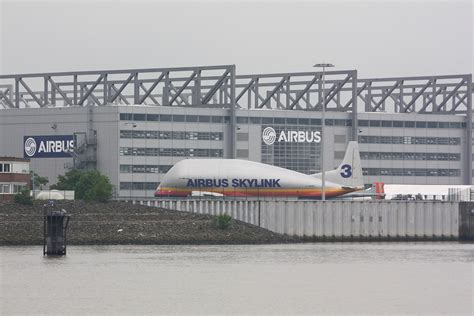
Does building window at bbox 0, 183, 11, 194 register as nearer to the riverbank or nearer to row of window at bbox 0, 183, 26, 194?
row of window at bbox 0, 183, 26, 194

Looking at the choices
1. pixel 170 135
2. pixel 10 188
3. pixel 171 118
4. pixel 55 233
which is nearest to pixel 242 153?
pixel 170 135

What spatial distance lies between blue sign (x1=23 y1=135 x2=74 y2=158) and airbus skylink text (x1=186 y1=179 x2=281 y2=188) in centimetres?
2590

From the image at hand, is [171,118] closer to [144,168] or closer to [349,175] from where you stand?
[144,168]

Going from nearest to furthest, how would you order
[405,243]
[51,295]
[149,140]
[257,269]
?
[51,295]
[257,269]
[405,243]
[149,140]

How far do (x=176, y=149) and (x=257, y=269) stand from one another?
306 ft

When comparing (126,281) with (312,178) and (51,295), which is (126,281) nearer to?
(51,295)

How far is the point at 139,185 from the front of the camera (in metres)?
191

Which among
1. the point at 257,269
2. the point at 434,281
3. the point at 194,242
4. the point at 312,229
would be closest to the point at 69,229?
the point at 194,242

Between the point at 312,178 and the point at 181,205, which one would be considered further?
the point at 312,178

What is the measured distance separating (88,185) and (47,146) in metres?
34.0

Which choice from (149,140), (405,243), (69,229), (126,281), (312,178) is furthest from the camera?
(149,140)

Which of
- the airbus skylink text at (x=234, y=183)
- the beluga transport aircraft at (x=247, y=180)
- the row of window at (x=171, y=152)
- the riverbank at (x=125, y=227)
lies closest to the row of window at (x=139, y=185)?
the row of window at (x=171, y=152)

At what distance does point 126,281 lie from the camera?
297 ft

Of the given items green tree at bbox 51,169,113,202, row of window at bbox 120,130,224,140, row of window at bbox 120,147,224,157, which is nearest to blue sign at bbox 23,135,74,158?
row of window at bbox 120,147,224,157
